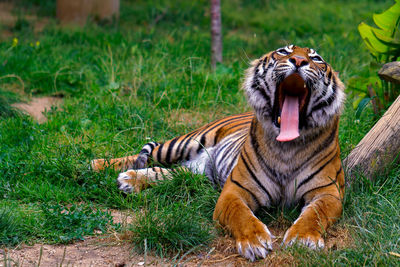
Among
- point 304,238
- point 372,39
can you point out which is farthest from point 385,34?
point 304,238

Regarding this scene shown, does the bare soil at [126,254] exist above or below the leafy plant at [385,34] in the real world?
below

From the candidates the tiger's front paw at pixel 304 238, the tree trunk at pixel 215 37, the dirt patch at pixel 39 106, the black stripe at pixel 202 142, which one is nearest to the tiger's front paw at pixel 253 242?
the tiger's front paw at pixel 304 238

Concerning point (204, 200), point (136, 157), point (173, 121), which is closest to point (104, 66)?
point (173, 121)

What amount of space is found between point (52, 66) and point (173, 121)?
2.00 meters

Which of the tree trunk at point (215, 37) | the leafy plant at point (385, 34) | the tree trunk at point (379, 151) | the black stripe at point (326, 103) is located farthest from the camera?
the tree trunk at point (215, 37)

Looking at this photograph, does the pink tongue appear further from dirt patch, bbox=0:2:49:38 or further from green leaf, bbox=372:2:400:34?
dirt patch, bbox=0:2:49:38

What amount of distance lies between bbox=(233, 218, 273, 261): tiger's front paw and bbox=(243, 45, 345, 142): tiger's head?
59 centimetres

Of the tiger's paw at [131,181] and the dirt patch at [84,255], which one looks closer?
Result: the dirt patch at [84,255]

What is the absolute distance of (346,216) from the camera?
11.4 ft

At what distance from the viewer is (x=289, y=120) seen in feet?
11.0

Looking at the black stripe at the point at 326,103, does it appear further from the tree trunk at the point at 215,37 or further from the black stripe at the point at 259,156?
the tree trunk at the point at 215,37

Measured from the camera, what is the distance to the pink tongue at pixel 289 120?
10.9 ft

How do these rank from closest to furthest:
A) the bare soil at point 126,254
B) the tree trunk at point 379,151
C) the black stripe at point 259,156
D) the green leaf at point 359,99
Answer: the bare soil at point 126,254 → the black stripe at point 259,156 → the tree trunk at point 379,151 → the green leaf at point 359,99

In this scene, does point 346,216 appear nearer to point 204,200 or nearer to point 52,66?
point 204,200
